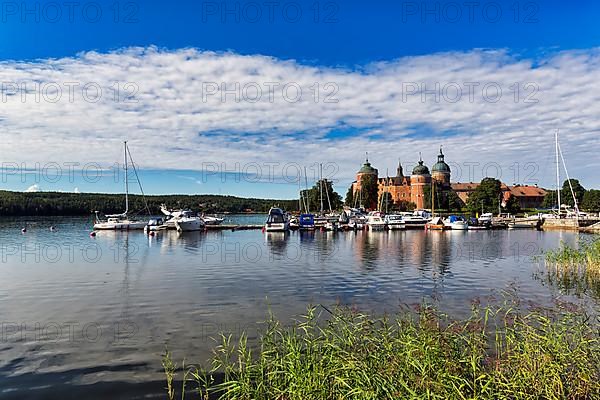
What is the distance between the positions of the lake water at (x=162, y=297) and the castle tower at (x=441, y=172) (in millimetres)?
122250

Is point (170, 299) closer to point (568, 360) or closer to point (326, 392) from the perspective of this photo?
point (326, 392)

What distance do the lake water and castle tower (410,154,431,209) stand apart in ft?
371

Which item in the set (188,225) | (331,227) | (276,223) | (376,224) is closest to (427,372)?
(276,223)

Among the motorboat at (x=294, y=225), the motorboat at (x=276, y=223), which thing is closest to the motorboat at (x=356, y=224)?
the motorboat at (x=294, y=225)

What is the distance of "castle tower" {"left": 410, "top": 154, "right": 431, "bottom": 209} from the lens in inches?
5851

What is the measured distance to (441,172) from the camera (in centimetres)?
15700

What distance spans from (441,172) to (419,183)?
1103 cm

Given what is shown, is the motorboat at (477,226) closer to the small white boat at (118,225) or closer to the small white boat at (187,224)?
the small white boat at (187,224)

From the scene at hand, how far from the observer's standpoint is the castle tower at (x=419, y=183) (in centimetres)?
14862

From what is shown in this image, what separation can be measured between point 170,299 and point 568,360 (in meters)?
15.0

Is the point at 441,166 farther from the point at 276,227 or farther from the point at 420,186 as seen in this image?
the point at 276,227

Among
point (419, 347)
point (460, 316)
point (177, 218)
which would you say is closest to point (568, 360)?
point (419, 347)

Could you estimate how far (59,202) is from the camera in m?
146

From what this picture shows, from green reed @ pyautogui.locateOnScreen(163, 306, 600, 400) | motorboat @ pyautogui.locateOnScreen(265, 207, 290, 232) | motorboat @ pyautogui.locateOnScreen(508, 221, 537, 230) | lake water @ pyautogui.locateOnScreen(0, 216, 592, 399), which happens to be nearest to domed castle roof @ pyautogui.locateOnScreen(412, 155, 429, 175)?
motorboat @ pyautogui.locateOnScreen(508, 221, 537, 230)
